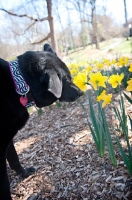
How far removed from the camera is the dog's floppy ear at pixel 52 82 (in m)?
1.51

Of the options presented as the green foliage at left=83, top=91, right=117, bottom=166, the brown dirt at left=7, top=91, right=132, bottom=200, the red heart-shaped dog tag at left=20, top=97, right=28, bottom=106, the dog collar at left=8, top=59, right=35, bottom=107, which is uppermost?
the dog collar at left=8, top=59, right=35, bottom=107

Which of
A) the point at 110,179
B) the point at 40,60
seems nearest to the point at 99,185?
the point at 110,179

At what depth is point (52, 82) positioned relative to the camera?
5.15 ft

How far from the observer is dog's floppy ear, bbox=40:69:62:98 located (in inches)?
59.3

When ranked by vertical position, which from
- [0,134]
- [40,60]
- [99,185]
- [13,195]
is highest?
[40,60]

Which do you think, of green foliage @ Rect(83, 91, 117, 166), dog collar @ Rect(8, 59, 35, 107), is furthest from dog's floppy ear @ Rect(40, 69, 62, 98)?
green foliage @ Rect(83, 91, 117, 166)

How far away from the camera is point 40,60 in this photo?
6.20 ft

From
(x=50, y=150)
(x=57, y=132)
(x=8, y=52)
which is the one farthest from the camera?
(x=8, y=52)

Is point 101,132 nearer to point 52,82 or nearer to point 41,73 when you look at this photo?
point 52,82

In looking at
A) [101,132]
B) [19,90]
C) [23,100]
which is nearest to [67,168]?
[101,132]

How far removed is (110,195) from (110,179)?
0.57 feet

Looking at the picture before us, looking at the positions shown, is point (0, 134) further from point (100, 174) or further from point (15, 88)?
point (100, 174)

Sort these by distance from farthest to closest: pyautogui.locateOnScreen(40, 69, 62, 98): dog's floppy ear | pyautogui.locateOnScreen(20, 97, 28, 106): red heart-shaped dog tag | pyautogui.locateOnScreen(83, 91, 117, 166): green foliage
Result: pyautogui.locateOnScreen(20, 97, 28, 106): red heart-shaped dog tag
pyautogui.locateOnScreen(83, 91, 117, 166): green foliage
pyautogui.locateOnScreen(40, 69, 62, 98): dog's floppy ear

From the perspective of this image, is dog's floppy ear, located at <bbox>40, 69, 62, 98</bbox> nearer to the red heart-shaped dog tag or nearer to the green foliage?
the red heart-shaped dog tag
